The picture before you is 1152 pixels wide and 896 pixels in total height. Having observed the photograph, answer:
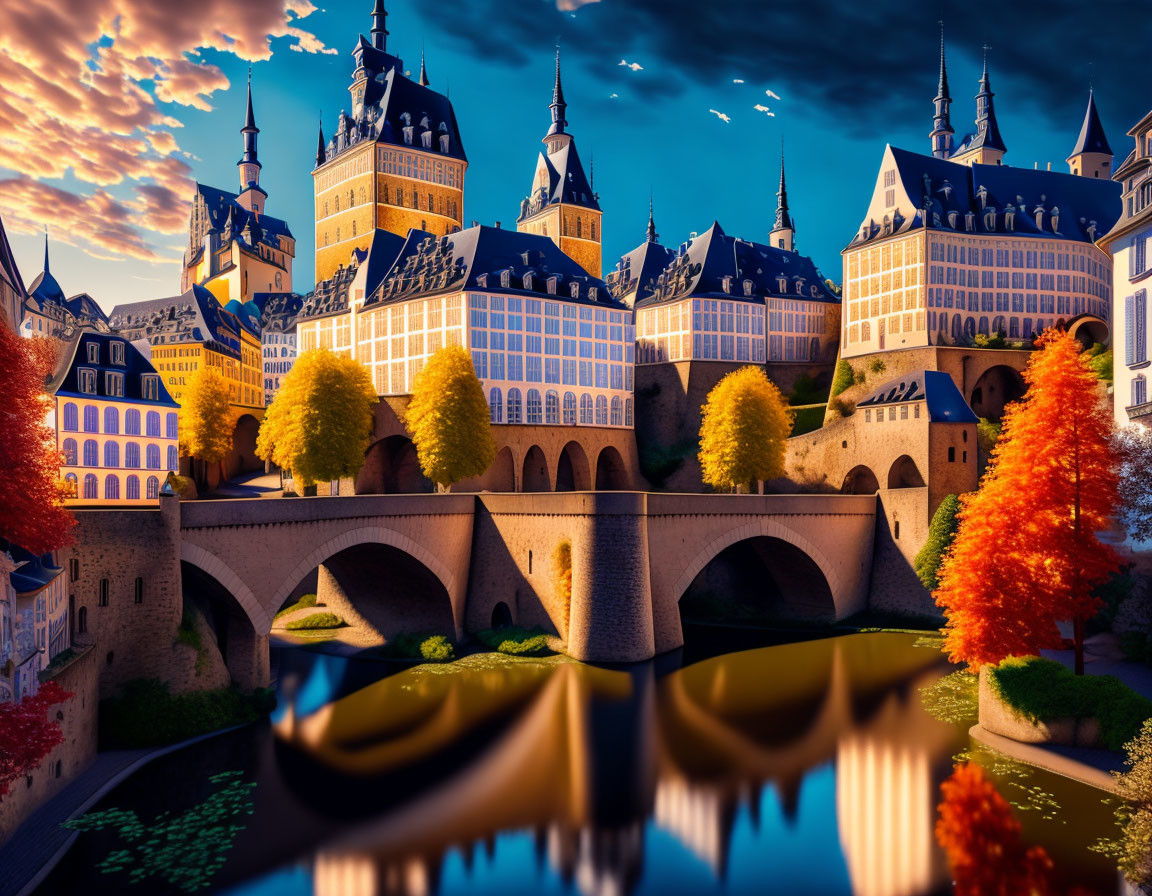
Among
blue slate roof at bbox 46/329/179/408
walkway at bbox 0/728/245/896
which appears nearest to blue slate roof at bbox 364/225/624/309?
blue slate roof at bbox 46/329/179/408

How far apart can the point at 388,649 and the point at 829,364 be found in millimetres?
55725

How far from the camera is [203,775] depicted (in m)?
29.9

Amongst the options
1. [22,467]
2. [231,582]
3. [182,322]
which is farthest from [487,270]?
[22,467]

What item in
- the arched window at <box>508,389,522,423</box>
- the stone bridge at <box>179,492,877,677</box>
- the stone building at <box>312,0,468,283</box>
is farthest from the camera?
the stone building at <box>312,0,468,283</box>

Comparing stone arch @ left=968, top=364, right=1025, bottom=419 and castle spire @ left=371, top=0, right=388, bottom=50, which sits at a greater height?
castle spire @ left=371, top=0, right=388, bottom=50

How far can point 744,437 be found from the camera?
6581cm

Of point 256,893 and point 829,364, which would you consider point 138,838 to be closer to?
point 256,893

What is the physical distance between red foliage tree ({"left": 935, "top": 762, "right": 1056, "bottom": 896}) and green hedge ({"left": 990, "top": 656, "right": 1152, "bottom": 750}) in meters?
21.3

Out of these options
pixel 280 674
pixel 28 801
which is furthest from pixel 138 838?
pixel 280 674

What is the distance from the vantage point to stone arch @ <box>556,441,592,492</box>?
74.9 m

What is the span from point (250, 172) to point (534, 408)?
94279 mm

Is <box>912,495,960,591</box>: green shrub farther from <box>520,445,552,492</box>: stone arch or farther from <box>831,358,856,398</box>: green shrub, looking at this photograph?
<box>520,445,552,492</box>: stone arch

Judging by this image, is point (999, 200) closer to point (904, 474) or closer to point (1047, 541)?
point (904, 474)

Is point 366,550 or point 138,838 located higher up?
point 366,550
